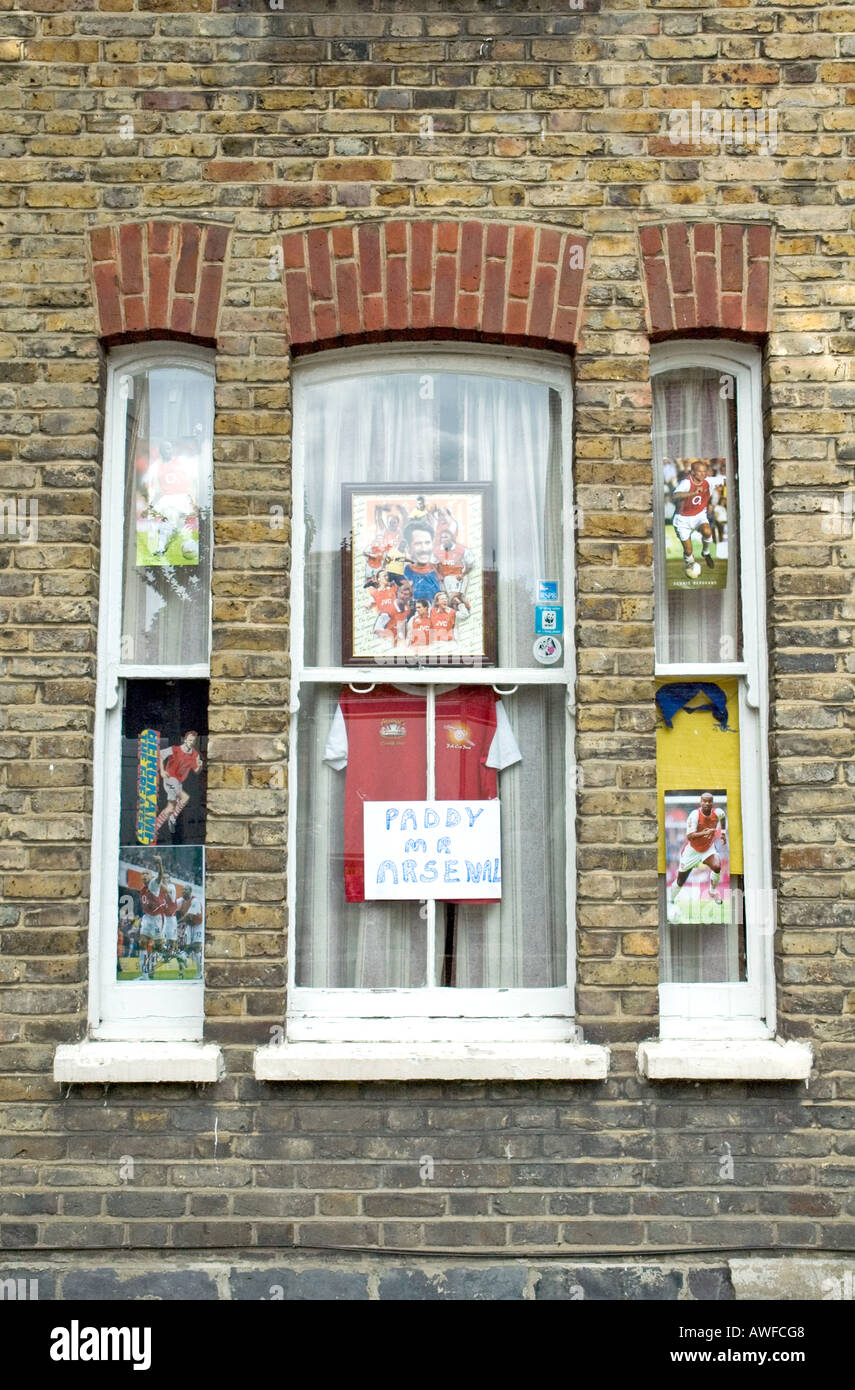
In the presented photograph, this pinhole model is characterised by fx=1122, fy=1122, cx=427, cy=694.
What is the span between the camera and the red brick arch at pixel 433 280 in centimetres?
423

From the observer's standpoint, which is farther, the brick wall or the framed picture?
the framed picture

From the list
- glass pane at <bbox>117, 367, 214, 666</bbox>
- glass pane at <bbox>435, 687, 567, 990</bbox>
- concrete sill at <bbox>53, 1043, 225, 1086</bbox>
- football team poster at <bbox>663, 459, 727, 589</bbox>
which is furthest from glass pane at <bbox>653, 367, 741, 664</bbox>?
concrete sill at <bbox>53, 1043, 225, 1086</bbox>

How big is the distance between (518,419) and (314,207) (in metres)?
1.12

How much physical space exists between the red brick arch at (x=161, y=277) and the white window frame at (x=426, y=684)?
1.46ft

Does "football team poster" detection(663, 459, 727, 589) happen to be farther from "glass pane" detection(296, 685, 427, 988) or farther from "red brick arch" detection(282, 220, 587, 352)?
"glass pane" detection(296, 685, 427, 988)

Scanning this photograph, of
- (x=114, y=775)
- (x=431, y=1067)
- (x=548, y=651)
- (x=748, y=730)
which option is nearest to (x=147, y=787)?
(x=114, y=775)

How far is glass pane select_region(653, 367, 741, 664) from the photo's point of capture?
4.41 metres

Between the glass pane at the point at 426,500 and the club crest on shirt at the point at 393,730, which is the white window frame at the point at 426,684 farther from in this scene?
the club crest on shirt at the point at 393,730

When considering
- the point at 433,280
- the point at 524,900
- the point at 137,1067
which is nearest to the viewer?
the point at 137,1067

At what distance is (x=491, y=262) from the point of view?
13.9 feet

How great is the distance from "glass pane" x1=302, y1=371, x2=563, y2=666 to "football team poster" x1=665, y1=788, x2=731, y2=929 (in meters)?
0.88

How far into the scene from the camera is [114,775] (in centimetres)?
432

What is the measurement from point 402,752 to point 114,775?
1.11 metres

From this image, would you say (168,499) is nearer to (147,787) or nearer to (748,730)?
(147,787)
